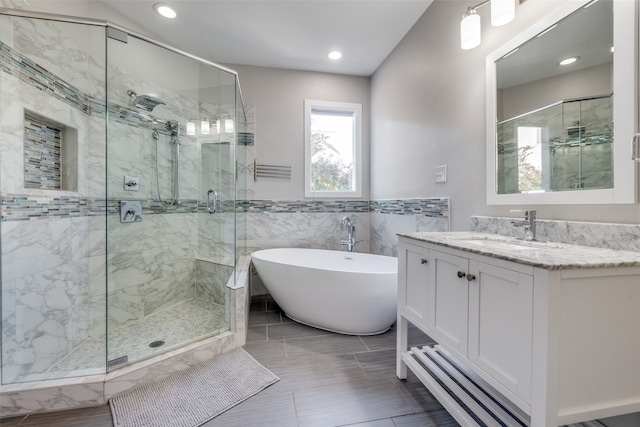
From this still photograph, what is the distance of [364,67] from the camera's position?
122 inches

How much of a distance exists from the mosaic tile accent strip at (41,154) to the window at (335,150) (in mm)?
2112

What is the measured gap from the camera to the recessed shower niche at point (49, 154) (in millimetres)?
1615

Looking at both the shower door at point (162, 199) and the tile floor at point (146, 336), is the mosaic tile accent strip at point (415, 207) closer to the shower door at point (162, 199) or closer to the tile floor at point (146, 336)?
the shower door at point (162, 199)

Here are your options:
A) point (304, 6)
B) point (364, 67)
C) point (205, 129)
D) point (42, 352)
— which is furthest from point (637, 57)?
point (42, 352)

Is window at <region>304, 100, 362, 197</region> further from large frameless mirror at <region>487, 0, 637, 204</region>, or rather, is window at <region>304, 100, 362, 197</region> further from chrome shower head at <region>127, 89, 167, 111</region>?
large frameless mirror at <region>487, 0, 637, 204</region>

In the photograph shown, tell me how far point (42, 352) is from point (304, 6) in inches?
114

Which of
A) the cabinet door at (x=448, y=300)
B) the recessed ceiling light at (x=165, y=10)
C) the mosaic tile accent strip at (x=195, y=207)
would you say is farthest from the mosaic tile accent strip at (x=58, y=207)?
the cabinet door at (x=448, y=300)

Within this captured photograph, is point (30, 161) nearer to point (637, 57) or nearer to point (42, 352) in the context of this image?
point (42, 352)

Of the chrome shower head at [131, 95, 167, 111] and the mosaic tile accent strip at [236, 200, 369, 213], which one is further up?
the chrome shower head at [131, 95, 167, 111]

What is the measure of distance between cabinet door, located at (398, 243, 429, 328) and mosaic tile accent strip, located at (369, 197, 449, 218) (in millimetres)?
674

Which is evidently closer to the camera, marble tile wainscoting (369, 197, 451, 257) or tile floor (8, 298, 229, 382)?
tile floor (8, 298, 229, 382)

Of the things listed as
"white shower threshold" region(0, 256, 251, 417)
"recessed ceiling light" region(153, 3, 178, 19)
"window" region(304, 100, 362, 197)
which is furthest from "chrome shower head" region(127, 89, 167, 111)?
"white shower threshold" region(0, 256, 251, 417)

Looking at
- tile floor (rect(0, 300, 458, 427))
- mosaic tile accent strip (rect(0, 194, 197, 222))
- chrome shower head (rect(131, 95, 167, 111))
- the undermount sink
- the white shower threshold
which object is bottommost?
tile floor (rect(0, 300, 458, 427))

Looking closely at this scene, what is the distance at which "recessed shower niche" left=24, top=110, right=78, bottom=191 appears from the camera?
1615mm
